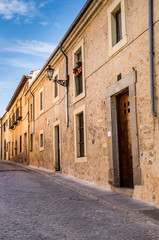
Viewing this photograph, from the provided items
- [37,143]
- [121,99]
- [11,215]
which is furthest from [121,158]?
[37,143]

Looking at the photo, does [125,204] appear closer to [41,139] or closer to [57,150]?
[57,150]

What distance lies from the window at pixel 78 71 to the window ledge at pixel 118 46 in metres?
2.50

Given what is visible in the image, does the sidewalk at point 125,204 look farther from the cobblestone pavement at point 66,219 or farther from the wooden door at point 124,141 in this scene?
the wooden door at point 124,141

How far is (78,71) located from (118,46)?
11.0 feet

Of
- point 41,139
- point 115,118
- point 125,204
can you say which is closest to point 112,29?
point 115,118

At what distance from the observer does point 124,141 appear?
28.9 ft

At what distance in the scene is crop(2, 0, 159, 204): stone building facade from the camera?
721cm

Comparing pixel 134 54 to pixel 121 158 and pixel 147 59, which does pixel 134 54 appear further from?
pixel 121 158

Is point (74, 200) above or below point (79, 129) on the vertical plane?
below

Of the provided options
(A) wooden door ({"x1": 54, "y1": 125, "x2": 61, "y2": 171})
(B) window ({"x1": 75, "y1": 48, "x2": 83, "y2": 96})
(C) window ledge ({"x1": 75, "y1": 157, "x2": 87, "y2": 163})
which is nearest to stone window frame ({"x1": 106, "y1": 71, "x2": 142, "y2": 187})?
(C) window ledge ({"x1": 75, "y1": 157, "x2": 87, "y2": 163})

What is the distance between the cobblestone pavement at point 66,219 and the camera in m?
4.62

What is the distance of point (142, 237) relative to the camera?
4543 mm

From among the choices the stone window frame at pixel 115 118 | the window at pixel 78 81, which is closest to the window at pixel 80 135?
the window at pixel 78 81

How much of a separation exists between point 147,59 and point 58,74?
25.2 ft
